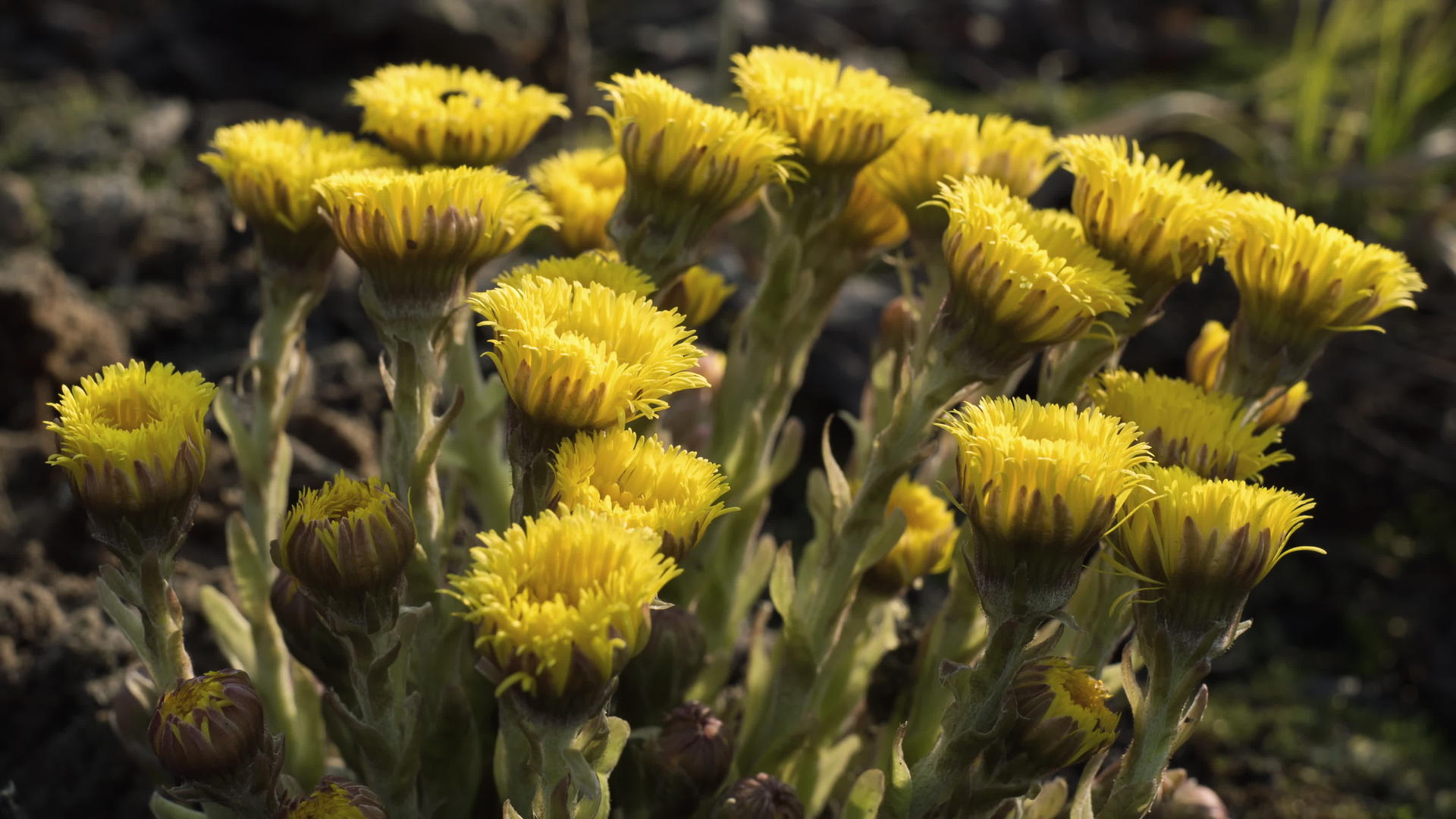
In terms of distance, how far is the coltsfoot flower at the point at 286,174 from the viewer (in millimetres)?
1729

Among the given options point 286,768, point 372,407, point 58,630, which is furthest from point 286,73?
point 286,768

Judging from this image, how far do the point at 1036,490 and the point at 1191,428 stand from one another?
0.34m

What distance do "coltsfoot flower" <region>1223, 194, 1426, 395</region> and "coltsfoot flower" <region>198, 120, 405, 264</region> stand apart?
→ 1.25 m

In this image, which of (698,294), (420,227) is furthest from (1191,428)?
(420,227)

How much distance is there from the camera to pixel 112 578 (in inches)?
60.5

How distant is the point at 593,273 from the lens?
1531 mm

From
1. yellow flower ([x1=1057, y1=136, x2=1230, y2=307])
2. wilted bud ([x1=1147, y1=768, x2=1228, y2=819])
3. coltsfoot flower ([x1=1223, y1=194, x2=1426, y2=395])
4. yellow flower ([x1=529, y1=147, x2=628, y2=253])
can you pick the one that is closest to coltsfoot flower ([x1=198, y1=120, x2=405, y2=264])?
yellow flower ([x1=529, y1=147, x2=628, y2=253])

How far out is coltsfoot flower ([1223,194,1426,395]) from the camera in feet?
5.24

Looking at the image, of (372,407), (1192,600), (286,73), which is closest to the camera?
(1192,600)

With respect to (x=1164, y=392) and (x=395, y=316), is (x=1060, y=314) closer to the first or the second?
(x=1164, y=392)

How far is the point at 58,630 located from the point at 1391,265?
7.81ft

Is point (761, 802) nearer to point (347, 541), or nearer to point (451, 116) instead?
point (347, 541)

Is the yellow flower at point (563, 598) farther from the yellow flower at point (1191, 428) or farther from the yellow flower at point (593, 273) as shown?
the yellow flower at point (1191, 428)

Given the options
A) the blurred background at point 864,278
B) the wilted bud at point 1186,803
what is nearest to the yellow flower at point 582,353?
the wilted bud at point 1186,803
